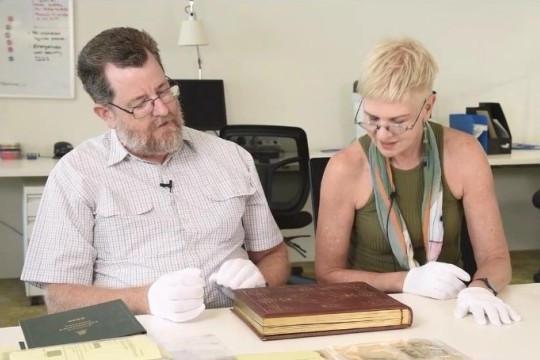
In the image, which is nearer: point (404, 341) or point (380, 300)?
point (404, 341)

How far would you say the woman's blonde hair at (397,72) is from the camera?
1591 mm

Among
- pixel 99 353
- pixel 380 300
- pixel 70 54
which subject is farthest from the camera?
pixel 70 54

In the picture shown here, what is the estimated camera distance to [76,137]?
3822 mm

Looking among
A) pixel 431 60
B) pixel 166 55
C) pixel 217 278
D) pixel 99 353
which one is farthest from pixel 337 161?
pixel 166 55

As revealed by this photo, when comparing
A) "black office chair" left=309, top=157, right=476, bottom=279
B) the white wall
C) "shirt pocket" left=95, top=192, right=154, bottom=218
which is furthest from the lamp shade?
"shirt pocket" left=95, top=192, right=154, bottom=218

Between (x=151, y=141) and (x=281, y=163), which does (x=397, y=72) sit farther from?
(x=281, y=163)

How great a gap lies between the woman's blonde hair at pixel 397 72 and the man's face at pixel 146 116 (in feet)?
1.58

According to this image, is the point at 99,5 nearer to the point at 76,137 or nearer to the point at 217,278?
the point at 76,137

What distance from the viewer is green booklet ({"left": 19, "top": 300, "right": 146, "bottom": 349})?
1056mm

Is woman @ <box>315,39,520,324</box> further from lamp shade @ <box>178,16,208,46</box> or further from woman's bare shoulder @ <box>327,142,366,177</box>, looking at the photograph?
lamp shade @ <box>178,16,208,46</box>

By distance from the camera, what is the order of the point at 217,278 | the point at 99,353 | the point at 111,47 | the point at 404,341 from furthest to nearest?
the point at 111,47, the point at 217,278, the point at 404,341, the point at 99,353

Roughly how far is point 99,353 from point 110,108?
2.68 feet

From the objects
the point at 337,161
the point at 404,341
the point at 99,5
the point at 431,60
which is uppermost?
the point at 99,5

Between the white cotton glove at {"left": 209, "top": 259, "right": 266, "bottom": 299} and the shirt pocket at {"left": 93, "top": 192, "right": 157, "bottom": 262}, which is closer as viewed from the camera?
the white cotton glove at {"left": 209, "top": 259, "right": 266, "bottom": 299}
